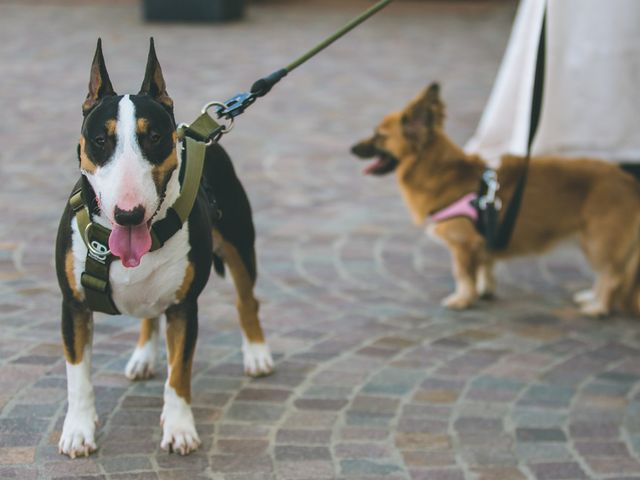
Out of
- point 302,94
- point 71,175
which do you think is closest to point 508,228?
point 71,175

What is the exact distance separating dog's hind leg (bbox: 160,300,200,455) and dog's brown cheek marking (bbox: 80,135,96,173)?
713 millimetres

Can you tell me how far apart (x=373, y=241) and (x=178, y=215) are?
327 cm

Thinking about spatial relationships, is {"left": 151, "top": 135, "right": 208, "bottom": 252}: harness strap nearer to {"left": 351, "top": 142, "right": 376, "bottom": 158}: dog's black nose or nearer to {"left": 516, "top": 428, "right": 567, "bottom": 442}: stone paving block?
{"left": 516, "top": 428, "right": 567, "bottom": 442}: stone paving block

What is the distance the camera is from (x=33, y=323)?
5254 millimetres

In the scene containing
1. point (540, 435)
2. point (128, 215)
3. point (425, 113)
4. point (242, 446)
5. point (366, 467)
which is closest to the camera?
point (128, 215)

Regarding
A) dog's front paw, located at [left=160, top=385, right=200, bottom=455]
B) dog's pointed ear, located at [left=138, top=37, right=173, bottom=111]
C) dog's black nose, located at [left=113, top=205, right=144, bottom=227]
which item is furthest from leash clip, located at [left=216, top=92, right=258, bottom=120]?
dog's front paw, located at [left=160, top=385, right=200, bottom=455]

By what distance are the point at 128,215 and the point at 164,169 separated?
0.24 meters

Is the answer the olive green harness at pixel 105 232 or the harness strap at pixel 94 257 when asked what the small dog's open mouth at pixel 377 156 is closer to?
the olive green harness at pixel 105 232

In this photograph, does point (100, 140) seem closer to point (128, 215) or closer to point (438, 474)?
point (128, 215)

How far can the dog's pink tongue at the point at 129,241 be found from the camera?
3.44 metres

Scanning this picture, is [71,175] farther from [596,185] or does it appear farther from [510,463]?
[510,463]

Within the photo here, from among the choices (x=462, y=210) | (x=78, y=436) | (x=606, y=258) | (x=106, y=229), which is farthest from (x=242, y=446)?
(x=606, y=258)

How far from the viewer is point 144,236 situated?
3.46 m

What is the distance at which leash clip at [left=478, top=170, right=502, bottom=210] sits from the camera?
5.80 m
